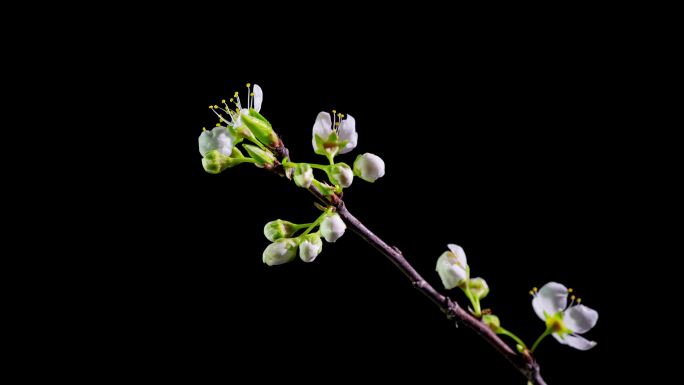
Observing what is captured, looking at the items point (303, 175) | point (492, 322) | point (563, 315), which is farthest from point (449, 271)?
point (303, 175)

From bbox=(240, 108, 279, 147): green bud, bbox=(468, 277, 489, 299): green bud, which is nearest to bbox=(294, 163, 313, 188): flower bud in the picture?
bbox=(240, 108, 279, 147): green bud

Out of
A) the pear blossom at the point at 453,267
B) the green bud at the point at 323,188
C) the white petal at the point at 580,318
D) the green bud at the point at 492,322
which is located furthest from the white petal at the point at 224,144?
the white petal at the point at 580,318

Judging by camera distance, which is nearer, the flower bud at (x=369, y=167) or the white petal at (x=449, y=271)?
the white petal at (x=449, y=271)

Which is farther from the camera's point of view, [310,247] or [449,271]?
[310,247]

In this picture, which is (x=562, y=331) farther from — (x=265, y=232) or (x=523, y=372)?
(x=265, y=232)

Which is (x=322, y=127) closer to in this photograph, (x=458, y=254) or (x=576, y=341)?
(x=458, y=254)

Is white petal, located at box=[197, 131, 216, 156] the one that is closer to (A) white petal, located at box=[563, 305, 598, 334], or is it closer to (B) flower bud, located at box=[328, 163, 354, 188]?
(B) flower bud, located at box=[328, 163, 354, 188]

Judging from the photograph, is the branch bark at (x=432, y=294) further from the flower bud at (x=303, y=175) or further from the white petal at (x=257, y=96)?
the white petal at (x=257, y=96)
